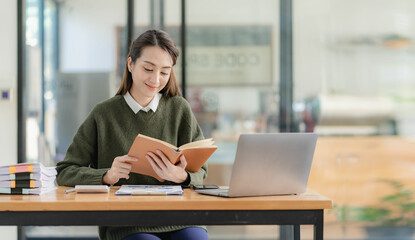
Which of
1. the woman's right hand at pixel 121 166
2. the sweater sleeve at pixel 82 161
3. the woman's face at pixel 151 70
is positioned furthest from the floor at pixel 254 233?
the woman's right hand at pixel 121 166

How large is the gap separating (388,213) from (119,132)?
2434 mm

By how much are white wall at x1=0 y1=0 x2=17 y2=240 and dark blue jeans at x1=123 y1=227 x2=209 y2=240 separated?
205cm

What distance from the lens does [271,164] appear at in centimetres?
177

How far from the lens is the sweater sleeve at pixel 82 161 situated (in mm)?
2123

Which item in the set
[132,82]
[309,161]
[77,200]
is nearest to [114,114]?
[132,82]

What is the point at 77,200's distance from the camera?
1.74m

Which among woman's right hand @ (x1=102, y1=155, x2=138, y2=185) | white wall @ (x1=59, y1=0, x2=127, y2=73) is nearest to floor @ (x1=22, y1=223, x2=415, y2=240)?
white wall @ (x1=59, y1=0, x2=127, y2=73)

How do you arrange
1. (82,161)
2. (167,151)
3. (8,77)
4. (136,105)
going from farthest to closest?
(8,77), (136,105), (82,161), (167,151)

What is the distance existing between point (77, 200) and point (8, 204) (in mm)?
215

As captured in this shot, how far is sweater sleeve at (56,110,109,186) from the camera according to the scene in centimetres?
212

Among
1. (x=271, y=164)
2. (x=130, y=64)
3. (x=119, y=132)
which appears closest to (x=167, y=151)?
(x=271, y=164)

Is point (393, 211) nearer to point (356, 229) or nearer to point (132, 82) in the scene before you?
point (356, 229)

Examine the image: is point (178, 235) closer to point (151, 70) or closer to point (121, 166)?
point (121, 166)

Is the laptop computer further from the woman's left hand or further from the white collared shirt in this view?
the white collared shirt
